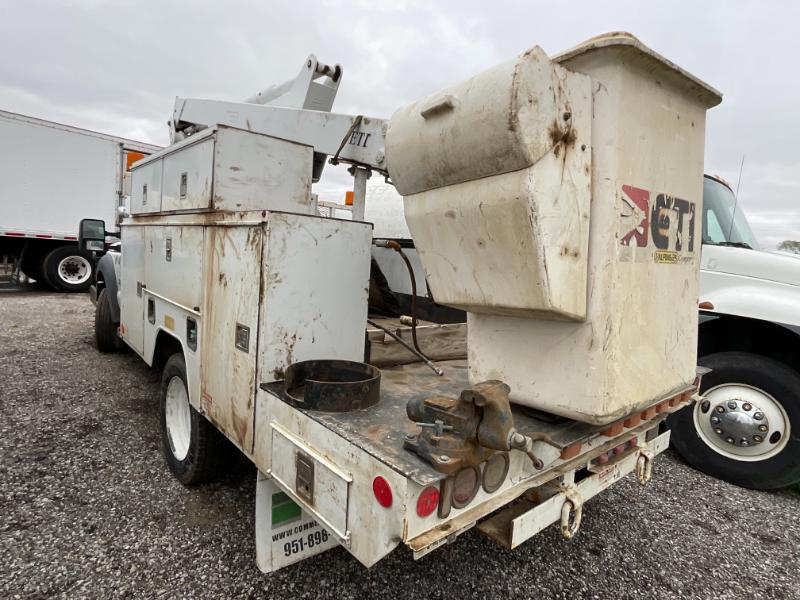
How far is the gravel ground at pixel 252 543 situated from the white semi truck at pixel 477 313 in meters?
0.33

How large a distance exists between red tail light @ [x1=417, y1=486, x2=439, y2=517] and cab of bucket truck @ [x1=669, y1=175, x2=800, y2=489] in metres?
3.13

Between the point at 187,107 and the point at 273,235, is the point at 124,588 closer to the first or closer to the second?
the point at 273,235

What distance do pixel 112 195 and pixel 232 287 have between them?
38.4ft

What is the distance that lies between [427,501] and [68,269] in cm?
1324

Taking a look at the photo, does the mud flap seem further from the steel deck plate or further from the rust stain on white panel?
the steel deck plate

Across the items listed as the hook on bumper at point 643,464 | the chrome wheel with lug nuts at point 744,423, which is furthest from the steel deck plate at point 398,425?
the chrome wheel with lug nuts at point 744,423

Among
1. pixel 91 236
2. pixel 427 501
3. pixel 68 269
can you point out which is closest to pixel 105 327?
pixel 91 236

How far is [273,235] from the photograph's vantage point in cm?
212

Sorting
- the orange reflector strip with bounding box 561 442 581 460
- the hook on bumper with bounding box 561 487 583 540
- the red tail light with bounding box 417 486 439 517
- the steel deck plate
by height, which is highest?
the steel deck plate

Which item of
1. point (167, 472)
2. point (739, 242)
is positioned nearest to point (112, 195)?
point (167, 472)

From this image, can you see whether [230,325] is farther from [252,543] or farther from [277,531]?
[252,543]

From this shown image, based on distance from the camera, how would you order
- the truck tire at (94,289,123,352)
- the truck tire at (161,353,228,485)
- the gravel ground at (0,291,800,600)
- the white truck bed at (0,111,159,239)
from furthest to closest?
the white truck bed at (0,111,159,239), the truck tire at (94,289,123,352), the truck tire at (161,353,228,485), the gravel ground at (0,291,800,600)

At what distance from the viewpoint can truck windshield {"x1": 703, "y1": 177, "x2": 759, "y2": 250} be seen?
154 inches

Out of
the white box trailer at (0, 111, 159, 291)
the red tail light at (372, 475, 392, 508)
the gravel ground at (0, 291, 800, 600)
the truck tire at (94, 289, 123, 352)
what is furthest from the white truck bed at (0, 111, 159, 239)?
the red tail light at (372, 475, 392, 508)
